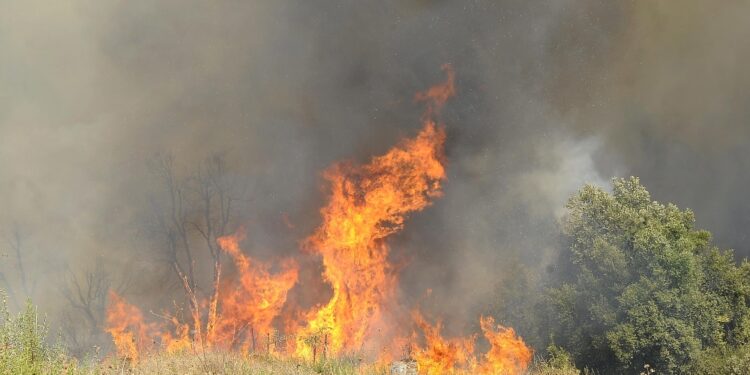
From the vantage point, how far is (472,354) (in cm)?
2508

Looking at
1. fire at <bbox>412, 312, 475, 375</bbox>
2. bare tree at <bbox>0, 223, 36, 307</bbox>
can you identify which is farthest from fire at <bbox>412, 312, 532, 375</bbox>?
bare tree at <bbox>0, 223, 36, 307</bbox>

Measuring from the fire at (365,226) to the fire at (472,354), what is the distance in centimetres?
314

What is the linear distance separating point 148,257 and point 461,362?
16656 millimetres

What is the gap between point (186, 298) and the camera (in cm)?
2602

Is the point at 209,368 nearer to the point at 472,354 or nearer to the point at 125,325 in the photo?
the point at 125,325

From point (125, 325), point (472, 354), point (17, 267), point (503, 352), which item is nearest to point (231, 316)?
point (125, 325)

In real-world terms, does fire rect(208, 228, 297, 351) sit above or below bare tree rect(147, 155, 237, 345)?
below

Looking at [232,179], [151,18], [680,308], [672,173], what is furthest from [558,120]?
[151,18]

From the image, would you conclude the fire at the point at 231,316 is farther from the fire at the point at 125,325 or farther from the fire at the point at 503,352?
the fire at the point at 503,352

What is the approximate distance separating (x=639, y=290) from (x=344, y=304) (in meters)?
13.8

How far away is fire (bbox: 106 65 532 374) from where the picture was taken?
24078 mm

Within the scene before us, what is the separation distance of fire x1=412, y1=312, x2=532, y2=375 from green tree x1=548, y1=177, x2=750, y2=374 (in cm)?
217

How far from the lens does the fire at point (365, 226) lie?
2591 centimetres

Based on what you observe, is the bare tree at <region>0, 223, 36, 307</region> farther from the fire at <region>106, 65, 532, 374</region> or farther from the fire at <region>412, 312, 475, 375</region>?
the fire at <region>412, 312, 475, 375</region>
